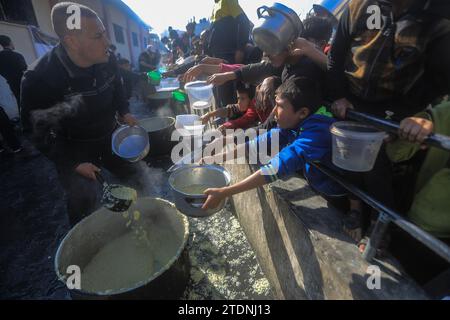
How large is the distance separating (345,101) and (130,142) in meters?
2.80

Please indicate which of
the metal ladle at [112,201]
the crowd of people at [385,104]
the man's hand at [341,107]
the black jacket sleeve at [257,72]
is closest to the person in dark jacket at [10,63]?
the metal ladle at [112,201]

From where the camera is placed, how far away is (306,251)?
1835 millimetres

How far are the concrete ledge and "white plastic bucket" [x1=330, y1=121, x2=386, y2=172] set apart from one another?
57 cm

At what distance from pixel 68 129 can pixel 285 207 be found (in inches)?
115

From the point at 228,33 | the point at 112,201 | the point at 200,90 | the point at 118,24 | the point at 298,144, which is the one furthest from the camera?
the point at 118,24

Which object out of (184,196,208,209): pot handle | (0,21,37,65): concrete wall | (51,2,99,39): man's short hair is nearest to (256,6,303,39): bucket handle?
(184,196,208,209): pot handle

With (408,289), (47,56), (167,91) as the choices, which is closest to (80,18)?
(47,56)

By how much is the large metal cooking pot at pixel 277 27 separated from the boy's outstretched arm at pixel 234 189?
3.92 feet

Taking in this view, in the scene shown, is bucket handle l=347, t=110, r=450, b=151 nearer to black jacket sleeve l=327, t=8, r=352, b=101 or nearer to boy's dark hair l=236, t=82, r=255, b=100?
black jacket sleeve l=327, t=8, r=352, b=101

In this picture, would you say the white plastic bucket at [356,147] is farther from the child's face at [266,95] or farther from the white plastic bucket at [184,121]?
the white plastic bucket at [184,121]

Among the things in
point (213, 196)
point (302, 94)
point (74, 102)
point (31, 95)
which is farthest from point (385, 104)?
point (31, 95)

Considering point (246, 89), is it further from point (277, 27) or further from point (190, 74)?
point (277, 27)

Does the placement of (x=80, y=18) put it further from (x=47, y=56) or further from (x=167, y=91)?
(x=167, y=91)
